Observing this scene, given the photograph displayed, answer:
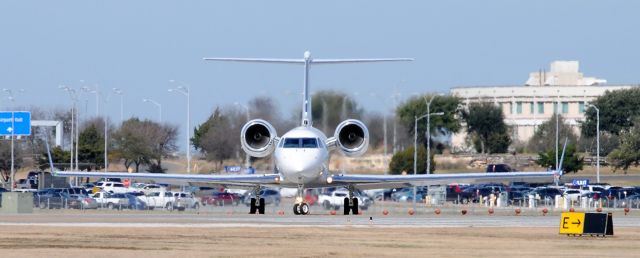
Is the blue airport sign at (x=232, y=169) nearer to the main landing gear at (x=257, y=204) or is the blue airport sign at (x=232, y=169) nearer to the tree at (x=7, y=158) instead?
the main landing gear at (x=257, y=204)

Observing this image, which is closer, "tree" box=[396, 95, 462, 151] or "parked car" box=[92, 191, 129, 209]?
"parked car" box=[92, 191, 129, 209]

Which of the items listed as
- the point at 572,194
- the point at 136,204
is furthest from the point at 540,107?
the point at 136,204

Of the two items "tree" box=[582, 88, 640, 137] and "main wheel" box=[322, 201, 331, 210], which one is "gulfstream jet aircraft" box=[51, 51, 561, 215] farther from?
"tree" box=[582, 88, 640, 137]

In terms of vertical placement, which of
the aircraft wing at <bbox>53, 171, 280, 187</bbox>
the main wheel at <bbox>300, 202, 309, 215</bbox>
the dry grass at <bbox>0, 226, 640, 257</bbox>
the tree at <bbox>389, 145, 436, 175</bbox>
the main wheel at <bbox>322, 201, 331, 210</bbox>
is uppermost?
the tree at <bbox>389, 145, 436, 175</bbox>

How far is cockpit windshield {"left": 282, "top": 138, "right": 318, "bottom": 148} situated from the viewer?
50.2 meters

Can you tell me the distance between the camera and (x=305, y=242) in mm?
34062

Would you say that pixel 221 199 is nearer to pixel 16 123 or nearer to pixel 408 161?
pixel 16 123

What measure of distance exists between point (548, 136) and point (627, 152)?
1678 cm

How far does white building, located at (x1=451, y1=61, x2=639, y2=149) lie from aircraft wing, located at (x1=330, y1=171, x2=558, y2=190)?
283 ft

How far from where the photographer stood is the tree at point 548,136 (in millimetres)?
129000

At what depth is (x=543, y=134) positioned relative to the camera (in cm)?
13138

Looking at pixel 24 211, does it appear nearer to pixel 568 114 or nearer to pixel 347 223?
pixel 347 223

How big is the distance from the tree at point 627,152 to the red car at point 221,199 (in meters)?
45.5

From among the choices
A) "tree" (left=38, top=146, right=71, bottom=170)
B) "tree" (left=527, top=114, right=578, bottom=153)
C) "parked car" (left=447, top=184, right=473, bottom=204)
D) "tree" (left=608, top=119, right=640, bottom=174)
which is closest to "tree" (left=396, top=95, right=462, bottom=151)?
"parked car" (left=447, top=184, right=473, bottom=204)
